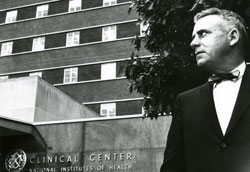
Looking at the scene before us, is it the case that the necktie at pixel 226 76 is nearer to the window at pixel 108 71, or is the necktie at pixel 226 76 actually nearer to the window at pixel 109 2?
the window at pixel 108 71

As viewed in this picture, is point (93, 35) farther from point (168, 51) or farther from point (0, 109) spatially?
point (168, 51)

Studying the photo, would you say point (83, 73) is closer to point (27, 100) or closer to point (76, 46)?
point (76, 46)

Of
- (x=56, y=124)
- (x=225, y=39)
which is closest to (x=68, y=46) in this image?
(x=56, y=124)

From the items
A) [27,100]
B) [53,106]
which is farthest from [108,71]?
[27,100]

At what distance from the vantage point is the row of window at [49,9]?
2828cm

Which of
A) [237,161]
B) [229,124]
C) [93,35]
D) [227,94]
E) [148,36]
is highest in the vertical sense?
[93,35]

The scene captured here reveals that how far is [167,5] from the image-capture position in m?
7.06

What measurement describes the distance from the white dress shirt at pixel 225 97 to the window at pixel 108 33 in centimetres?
2493

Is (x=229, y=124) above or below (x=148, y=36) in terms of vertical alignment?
below

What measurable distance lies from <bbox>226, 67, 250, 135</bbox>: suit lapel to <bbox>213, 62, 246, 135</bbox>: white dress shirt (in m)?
0.03

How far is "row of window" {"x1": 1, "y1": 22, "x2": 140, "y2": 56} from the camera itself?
26692mm

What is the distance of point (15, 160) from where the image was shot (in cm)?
1494

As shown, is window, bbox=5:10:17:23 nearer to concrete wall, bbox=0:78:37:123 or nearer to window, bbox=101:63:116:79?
window, bbox=101:63:116:79

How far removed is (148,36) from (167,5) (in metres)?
0.93
